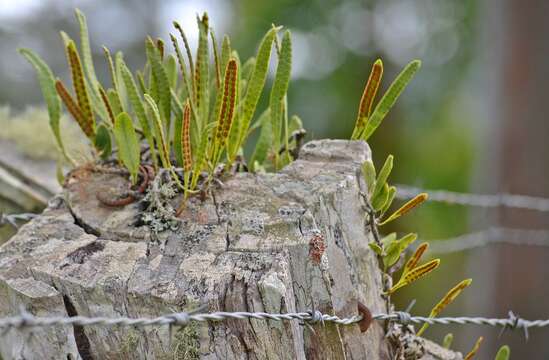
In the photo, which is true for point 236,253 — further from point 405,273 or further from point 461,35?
point 461,35

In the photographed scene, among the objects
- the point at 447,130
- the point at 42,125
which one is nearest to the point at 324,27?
the point at 447,130

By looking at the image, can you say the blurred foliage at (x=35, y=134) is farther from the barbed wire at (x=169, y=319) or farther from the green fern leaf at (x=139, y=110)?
the barbed wire at (x=169, y=319)

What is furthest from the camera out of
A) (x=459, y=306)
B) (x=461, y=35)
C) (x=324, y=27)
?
(x=459, y=306)

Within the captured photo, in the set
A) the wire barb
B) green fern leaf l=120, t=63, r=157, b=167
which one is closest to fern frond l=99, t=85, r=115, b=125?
green fern leaf l=120, t=63, r=157, b=167

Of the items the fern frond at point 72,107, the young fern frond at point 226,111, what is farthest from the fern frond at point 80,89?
the young fern frond at point 226,111

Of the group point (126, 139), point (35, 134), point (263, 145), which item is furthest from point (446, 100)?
point (126, 139)
